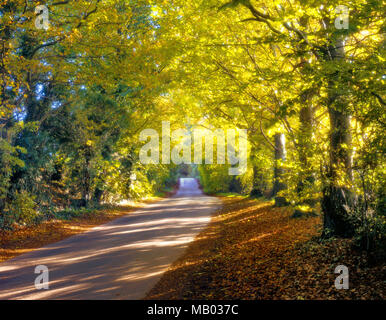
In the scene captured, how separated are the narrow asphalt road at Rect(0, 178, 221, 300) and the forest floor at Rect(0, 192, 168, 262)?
50cm

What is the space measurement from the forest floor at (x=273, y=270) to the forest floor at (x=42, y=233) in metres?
5.12

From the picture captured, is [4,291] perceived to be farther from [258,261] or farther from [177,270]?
[258,261]

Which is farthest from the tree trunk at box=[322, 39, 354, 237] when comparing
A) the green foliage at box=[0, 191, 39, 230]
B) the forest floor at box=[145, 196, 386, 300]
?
the green foliage at box=[0, 191, 39, 230]

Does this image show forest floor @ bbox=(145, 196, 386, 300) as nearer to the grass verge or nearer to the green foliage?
the grass verge

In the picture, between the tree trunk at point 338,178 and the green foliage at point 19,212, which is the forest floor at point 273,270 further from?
the green foliage at point 19,212

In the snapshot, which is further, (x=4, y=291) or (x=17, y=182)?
(x=17, y=182)

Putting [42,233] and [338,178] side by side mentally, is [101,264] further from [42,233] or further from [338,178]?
[338,178]

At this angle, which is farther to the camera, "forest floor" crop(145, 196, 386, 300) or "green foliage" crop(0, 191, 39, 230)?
"green foliage" crop(0, 191, 39, 230)

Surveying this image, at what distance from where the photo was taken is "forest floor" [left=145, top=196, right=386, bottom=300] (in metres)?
5.62

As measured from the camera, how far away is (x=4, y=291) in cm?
641

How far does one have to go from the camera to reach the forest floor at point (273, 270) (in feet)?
18.4

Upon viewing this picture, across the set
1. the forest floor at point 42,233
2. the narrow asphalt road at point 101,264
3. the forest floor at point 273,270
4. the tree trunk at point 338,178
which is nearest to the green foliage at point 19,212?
the forest floor at point 42,233
